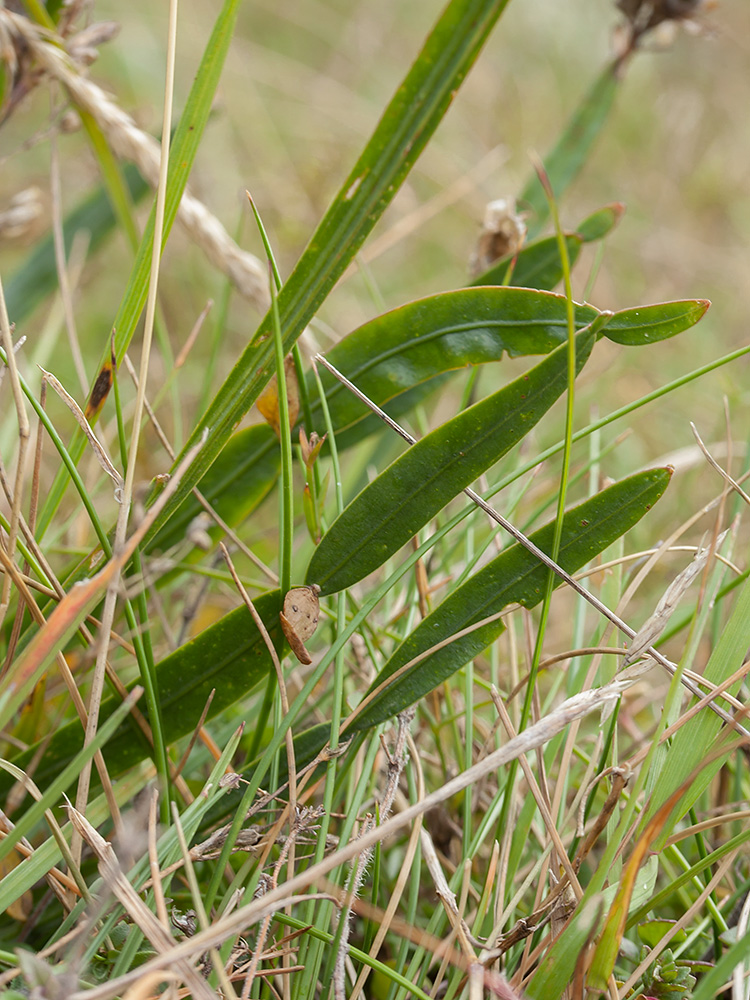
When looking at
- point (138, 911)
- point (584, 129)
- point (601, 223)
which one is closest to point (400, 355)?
point (601, 223)

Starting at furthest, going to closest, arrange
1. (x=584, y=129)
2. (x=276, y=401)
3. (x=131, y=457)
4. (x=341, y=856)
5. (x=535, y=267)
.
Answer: (x=584, y=129) → (x=535, y=267) → (x=276, y=401) → (x=131, y=457) → (x=341, y=856)

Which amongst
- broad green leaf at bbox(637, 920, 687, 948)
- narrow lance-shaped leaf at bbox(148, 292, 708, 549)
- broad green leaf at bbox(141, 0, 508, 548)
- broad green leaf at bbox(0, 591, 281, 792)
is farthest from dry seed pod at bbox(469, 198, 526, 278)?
broad green leaf at bbox(637, 920, 687, 948)

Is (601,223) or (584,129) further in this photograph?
(584,129)

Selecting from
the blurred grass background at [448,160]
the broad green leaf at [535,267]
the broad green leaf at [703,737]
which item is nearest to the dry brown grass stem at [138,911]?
the broad green leaf at [703,737]

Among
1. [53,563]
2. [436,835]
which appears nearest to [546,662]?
[436,835]

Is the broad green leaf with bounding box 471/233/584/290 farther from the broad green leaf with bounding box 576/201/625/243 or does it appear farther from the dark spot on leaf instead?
the dark spot on leaf

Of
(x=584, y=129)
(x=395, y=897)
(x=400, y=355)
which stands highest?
(x=584, y=129)

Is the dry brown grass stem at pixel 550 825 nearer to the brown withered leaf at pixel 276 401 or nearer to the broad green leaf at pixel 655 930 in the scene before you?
the broad green leaf at pixel 655 930

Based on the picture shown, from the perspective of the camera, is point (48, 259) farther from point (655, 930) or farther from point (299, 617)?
point (655, 930)
